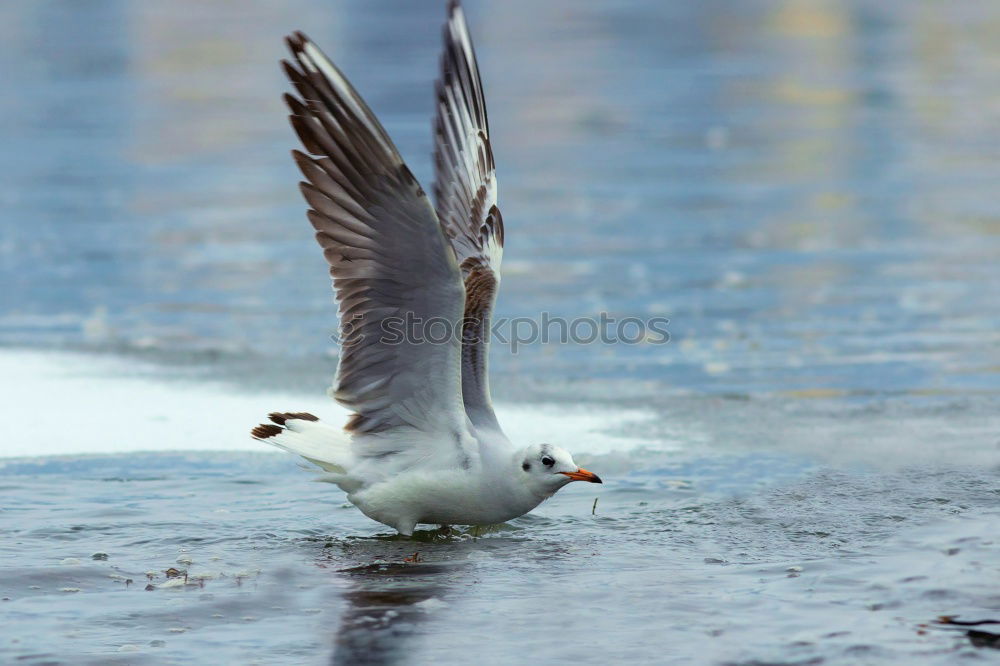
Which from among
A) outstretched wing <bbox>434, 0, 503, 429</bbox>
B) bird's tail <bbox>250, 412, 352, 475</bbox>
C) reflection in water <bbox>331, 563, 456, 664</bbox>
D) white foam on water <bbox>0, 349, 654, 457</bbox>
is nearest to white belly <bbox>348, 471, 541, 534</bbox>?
bird's tail <bbox>250, 412, 352, 475</bbox>

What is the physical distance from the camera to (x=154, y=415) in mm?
9305

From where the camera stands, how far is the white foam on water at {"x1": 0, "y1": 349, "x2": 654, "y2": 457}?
8742 mm

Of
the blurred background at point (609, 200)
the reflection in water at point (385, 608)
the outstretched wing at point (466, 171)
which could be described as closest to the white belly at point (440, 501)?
the reflection in water at point (385, 608)

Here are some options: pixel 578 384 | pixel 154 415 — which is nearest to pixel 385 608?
pixel 154 415

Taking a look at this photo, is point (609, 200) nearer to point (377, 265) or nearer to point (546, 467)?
point (546, 467)

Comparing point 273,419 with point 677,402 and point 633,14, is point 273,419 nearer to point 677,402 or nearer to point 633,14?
point 677,402

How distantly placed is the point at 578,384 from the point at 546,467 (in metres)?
3.27

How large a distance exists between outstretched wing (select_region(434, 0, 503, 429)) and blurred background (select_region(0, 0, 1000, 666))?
122cm

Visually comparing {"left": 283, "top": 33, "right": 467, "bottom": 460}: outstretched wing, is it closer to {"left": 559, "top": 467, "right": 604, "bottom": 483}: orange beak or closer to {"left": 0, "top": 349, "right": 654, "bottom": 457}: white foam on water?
{"left": 559, "top": 467, "right": 604, "bottom": 483}: orange beak

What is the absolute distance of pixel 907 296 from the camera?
12.3m

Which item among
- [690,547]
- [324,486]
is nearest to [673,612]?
[690,547]

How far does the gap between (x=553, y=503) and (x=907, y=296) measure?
553cm

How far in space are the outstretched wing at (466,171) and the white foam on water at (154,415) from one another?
134cm

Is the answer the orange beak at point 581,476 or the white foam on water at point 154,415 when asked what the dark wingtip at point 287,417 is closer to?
the orange beak at point 581,476
